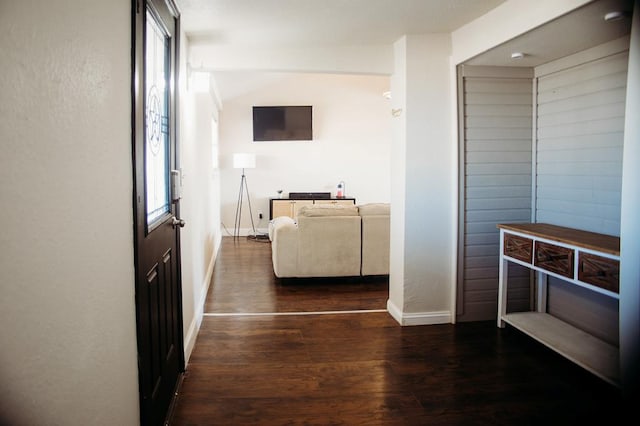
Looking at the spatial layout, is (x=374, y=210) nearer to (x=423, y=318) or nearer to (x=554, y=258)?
(x=423, y=318)

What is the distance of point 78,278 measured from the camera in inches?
41.7

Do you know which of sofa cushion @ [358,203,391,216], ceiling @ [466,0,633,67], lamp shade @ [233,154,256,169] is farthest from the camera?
lamp shade @ [233,154,256,169]

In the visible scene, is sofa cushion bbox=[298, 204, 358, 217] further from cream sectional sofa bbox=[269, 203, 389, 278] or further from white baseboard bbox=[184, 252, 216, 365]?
white baseboard bbox=[184, 252, 216, 365]

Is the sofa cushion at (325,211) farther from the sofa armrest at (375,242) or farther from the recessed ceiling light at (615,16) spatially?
the recessed ceiling light at (615,16)

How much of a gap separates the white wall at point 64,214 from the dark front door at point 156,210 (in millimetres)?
159

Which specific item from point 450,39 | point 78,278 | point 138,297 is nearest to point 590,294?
point 450,39

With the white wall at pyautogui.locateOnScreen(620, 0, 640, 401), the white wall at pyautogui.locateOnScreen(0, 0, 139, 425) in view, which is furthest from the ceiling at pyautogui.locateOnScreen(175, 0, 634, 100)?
the white wall at pyautogui.locateOnScreen(0, 0, 139, 425)

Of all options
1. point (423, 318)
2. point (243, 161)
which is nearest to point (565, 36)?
point (423, 318)

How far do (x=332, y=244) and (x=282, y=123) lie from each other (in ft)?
12.3

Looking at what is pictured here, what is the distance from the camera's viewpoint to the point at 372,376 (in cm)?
271

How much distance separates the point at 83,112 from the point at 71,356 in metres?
0.57

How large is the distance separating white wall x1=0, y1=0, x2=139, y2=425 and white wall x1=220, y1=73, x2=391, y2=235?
21.6 feet

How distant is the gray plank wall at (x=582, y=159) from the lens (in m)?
2.82

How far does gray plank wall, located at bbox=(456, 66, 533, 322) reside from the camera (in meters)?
3.47
